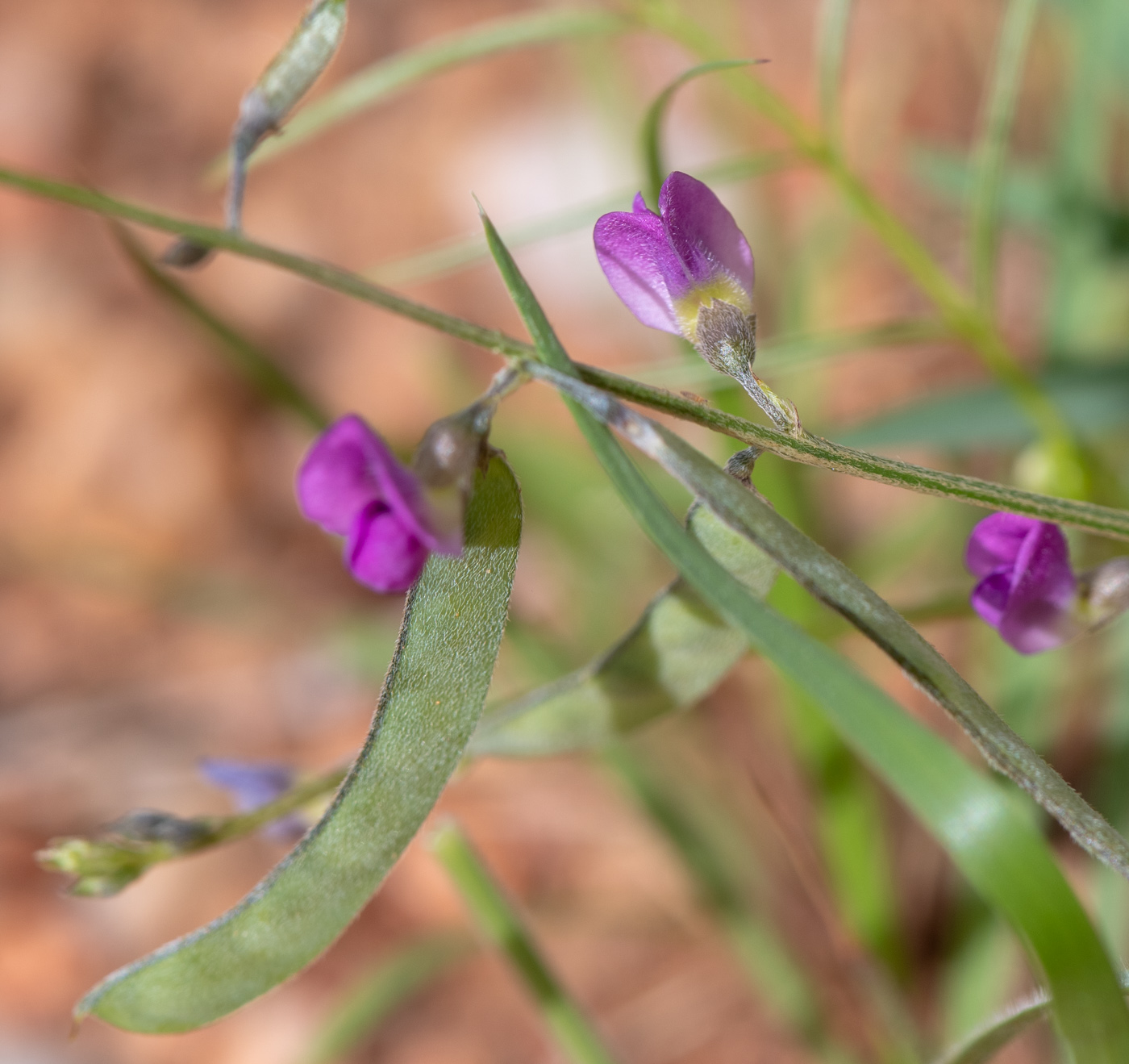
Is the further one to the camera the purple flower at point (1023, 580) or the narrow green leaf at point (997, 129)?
the narrow green leaf at point (997, 129)

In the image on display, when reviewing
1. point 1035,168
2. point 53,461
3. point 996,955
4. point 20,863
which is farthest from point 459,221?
point 996,955

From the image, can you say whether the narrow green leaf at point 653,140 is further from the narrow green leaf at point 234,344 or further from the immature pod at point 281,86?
the narrow green leaf at point 234,344

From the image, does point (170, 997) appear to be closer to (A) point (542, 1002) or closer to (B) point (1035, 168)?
(A) point (542, 1002)

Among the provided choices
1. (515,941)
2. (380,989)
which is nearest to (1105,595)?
(515,941)

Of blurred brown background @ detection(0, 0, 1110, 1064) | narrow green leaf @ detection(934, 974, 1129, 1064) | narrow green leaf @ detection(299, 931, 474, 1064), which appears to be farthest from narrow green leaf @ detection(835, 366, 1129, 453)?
narrow green leaf @ detection(299, 931, 474, 1064)

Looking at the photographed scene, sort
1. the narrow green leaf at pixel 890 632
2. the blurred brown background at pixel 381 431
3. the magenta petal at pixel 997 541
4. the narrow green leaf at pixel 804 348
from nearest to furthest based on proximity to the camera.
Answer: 1. the narrow green leaf at pixel 890 632
2. the magenta petal at pixel 997 541
3. the narrow green leaf at pixel 804 348
4. the blurred brown background at pixel 381 431

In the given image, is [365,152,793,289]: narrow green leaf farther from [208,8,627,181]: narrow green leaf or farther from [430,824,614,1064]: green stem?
[430,824,614,1064]: green stem

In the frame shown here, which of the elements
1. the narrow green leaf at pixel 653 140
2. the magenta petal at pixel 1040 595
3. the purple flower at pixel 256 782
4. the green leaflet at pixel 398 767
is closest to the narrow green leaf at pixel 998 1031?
the magenta petal at pixel 1040 595

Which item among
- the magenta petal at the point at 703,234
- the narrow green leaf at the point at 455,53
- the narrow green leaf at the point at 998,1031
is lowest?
the narrow green leaf at the point at 998,1031

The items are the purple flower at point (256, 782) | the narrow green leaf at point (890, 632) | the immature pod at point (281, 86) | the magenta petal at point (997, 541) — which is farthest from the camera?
the purple flower at point (256, 782)
